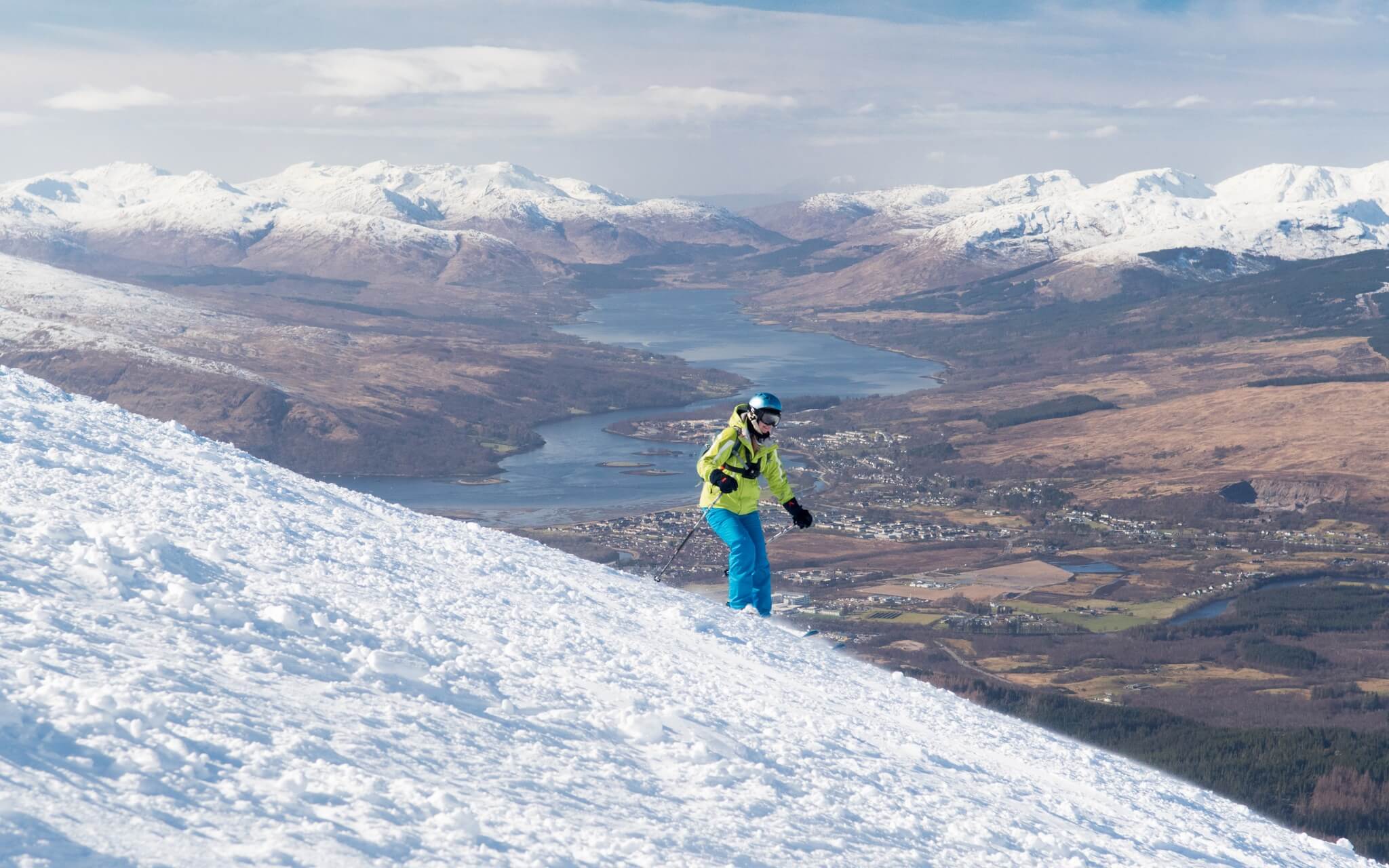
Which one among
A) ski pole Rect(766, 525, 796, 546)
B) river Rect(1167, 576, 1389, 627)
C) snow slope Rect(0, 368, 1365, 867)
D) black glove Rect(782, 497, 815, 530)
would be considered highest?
black glove Rect(782, 497, 815, 530)

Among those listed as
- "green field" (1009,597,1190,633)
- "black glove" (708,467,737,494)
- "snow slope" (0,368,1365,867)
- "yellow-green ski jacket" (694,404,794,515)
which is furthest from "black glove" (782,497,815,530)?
"green field" (1009,597,1190,633)

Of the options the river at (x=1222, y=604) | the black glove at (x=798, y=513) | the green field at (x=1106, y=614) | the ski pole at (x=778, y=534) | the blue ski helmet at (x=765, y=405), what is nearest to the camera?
Answer: the blue ski helmet at (x=765, y=405)

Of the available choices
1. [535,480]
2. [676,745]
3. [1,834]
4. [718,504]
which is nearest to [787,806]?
[676,745]

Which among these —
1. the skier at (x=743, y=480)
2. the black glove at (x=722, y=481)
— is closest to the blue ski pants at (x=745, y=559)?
the skier at (x=743, y=480)

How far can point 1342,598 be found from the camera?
12756cm

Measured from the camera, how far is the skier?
17312mm

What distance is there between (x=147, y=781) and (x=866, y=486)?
175012 mm

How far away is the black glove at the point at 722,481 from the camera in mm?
17438

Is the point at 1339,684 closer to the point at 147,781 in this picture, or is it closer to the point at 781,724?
the point at 781,724

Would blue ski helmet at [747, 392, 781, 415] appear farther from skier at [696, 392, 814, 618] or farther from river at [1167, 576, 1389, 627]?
river at [1167, 576, 1389, 627]

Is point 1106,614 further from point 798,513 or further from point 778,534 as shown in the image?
point 798,513

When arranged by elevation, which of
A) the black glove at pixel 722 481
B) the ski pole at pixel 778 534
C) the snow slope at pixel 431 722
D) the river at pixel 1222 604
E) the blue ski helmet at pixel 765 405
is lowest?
the river at pixel 1222 604

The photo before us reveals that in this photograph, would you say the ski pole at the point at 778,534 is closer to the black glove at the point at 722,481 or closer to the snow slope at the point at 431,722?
the black glove at the point at 722,481

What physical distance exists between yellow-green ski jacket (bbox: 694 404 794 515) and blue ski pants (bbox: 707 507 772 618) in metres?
0.17
